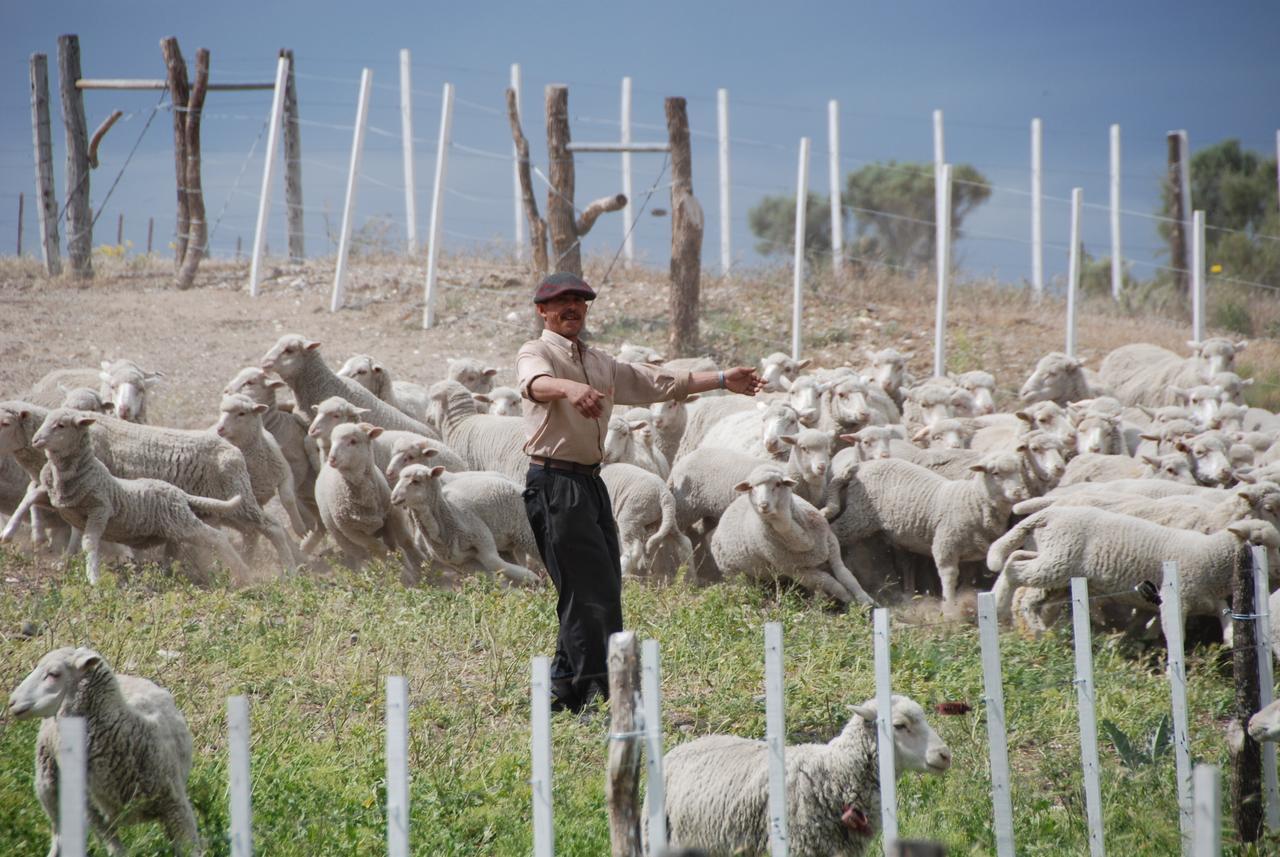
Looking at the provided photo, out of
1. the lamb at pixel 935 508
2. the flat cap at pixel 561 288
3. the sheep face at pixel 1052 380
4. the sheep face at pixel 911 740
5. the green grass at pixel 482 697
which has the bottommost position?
the green grass at pixel 482 697

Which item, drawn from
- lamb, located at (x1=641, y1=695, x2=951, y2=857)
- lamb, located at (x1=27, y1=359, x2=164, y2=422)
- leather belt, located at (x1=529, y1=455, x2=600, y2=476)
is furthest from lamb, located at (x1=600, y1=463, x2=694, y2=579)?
lamb, located at (x1=641, y1=695, x2=951, y2=857)

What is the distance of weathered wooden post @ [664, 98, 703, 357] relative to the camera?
16.4 m

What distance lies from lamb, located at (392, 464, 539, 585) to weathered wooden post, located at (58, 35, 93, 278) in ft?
36.9

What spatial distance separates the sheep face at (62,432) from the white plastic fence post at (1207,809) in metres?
7.21

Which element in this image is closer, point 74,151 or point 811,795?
point 811,795

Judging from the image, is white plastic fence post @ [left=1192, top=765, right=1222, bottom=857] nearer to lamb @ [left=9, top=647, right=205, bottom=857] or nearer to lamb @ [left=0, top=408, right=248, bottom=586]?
lamb @ [left=9, top=647, right=205, bottom=857]

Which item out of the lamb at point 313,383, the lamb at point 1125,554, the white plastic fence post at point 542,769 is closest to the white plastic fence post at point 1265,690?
the lamb at point 1125,554

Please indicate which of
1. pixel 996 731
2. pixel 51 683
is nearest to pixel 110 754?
pixel 51 683

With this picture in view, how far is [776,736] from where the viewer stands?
161 inches

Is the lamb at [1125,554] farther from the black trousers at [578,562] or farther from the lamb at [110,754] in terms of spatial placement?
the lamb at [110,754]

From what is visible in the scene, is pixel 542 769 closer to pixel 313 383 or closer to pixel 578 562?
pixel 578 562

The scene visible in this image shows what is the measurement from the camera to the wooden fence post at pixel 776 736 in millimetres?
4020

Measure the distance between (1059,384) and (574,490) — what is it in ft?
29.7

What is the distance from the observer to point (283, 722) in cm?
595
